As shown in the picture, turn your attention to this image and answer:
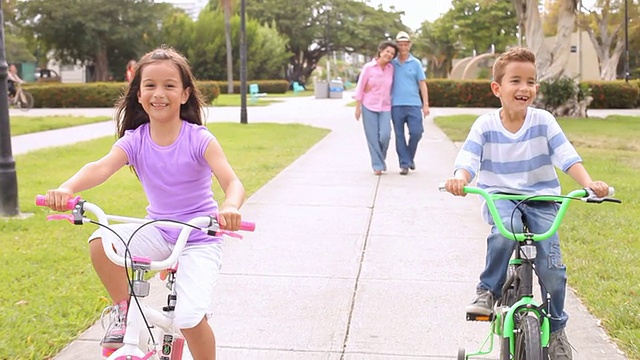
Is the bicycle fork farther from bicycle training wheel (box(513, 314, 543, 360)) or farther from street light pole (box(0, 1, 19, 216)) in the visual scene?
street light pole (box(0, 1, 19, 216))

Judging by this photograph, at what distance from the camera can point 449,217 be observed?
8195 mm

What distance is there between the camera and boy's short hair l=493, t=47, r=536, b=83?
3.92 metres

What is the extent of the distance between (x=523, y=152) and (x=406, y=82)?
23.5 ft

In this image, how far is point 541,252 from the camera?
143 inches

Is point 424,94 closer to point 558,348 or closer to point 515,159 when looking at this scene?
point 515,159

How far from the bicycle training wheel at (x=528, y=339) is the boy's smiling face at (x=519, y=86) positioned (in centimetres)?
104

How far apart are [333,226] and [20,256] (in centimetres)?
278

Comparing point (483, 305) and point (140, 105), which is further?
point (483, 305)

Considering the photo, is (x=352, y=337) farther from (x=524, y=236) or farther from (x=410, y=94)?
(x=410, y=94)

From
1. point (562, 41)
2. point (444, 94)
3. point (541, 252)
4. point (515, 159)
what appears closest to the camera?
point (541, 252)

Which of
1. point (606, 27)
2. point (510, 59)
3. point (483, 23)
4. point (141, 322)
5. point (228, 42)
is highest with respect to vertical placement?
point (483, 23)


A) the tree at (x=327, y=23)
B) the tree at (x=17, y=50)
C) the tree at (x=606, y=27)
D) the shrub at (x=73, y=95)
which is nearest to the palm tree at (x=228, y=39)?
the shrub at (x=73, y=95)

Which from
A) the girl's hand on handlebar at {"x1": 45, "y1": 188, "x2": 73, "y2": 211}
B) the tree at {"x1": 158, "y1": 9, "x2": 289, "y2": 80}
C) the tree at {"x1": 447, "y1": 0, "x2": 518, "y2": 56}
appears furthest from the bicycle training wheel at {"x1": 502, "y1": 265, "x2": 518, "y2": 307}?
the tree at {"x1": 447, "y1": 0, "x2": 518, "y2": 56}

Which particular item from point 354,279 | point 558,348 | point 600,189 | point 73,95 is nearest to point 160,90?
point 600,189
